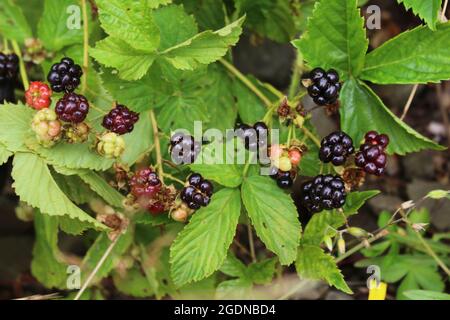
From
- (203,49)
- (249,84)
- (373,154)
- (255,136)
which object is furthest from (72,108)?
(373,154)

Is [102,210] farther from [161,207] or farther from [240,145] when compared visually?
[240,145]

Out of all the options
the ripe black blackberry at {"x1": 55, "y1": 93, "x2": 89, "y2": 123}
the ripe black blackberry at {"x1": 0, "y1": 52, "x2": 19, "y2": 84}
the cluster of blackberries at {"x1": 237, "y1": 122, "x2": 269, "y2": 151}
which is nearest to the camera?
the ripe black blackberry at {"x1": 55, "y1": 93, "x2": 89, "y2": 123}

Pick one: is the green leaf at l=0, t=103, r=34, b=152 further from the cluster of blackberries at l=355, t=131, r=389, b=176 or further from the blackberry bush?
the cluster of blackberries at l=355, t=131, r=389, b=176

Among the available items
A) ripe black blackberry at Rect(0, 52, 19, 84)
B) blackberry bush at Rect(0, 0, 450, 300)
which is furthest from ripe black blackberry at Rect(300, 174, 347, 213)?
ripe black blackberry at Rect(0, 52, 19, 84)

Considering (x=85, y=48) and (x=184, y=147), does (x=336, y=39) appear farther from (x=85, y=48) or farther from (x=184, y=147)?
(x=85, y=48)

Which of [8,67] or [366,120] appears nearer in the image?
[366,120]
